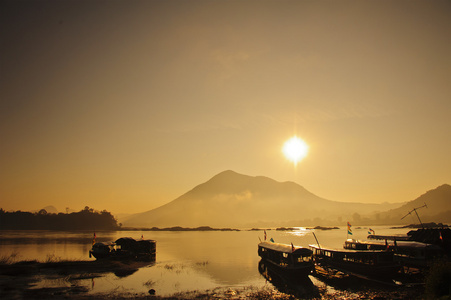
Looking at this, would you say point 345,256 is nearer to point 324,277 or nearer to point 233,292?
point 324,277

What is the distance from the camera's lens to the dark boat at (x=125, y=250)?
163 ft

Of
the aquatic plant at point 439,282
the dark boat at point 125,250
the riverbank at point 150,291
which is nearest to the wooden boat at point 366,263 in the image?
the riverbank at point 150,291

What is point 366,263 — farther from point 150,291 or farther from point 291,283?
point 150,291

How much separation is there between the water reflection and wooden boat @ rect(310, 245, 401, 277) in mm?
5711

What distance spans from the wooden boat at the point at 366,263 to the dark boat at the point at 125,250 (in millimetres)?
33639

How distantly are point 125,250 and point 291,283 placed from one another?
33.4 metres

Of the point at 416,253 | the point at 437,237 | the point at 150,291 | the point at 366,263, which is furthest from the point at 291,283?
the point at 437,237

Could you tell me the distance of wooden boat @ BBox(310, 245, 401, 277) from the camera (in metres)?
32.6

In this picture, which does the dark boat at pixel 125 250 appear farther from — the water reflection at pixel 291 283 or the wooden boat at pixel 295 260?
the wooden boat at pixel 295 260

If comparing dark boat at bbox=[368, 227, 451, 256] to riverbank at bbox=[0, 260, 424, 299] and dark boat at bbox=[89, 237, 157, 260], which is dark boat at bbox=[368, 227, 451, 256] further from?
dark boat at bbox=[89, 237, 157, 260]

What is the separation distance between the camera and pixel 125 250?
5269 cm

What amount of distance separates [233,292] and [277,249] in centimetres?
1195

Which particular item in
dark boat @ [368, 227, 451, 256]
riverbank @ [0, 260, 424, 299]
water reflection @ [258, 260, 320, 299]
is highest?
dark boat @ [368, 227, 451, 256]

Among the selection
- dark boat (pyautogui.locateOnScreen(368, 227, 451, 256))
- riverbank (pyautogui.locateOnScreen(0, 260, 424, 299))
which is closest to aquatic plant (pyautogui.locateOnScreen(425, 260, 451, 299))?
riverbank (pyautogui.locateOnScreen(0, 260, 424, 299))
